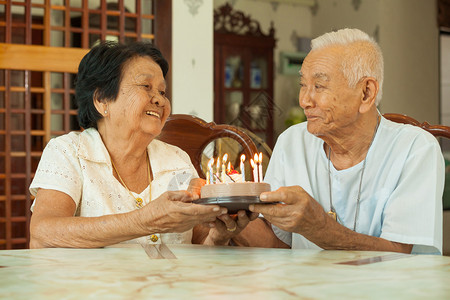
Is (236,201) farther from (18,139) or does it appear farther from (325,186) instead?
(18,139)

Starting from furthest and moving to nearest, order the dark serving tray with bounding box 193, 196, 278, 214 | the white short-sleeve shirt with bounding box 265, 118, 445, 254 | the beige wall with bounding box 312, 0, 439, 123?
the beige wall with bounding box 312, 0, 439, 123 → the white short-sleeve shirt with bounding box 265, 118, 445, 254 → the dark serving tray with bounding box 193, 196, 278, 214

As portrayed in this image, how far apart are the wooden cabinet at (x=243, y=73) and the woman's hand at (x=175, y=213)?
6.08m

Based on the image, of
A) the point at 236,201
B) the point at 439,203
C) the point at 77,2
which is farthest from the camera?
the point at 77,2

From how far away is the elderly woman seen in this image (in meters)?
1.63

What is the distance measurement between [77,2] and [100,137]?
204cm

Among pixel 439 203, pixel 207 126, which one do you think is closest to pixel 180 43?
pixel 207 126

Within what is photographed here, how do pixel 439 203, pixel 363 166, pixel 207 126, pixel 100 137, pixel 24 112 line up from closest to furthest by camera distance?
pixel 439 203
pixel 363 166
pixel 100 137
pixel 207 126
pixel 24 112

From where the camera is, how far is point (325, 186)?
1.71m

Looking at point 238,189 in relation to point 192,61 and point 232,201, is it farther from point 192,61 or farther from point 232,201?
point 192,61

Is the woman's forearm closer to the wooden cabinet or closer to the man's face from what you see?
the man's face

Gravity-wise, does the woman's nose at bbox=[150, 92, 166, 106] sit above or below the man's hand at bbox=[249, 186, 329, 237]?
above

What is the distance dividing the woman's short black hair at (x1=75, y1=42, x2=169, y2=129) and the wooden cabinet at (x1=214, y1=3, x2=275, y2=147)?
5570mm

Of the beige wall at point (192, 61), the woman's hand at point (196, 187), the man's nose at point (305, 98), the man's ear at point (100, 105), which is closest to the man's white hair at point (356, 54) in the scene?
the man's nose at point (305, 98)

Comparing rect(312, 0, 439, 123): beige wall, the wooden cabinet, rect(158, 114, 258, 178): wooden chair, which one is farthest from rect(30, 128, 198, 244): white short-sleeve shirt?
the wooden cabinet
